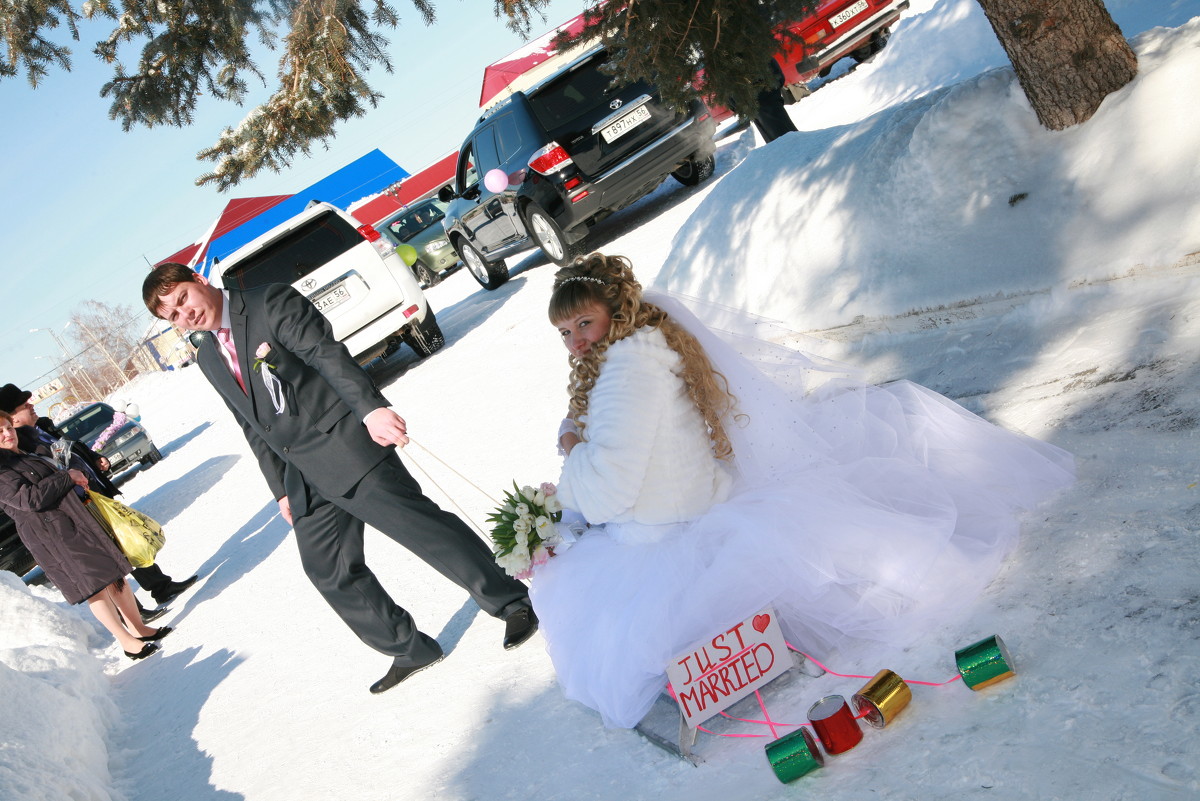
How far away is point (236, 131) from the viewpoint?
8.39m

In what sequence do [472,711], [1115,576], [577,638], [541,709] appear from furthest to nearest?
[472,711], [541,709], [577,638], [1115,576]

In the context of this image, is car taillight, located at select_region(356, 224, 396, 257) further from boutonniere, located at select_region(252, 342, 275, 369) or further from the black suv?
boutonniere, located at select_region(252, 342, 275, 369)

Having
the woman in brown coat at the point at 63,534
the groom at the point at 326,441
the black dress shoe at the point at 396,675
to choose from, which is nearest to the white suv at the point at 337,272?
the woman in brown coat at the point at 63,534

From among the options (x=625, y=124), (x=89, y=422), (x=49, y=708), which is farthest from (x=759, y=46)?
(x=89, y=422)

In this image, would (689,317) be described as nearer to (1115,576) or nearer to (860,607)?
(860,607)

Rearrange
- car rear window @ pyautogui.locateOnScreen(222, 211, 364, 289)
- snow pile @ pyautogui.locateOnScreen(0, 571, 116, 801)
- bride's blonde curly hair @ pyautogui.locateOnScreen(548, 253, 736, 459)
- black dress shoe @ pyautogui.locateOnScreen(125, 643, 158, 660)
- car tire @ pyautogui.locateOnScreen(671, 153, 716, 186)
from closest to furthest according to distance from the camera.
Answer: bride's blonde curly hair @ pyautogui.locateOnScreen(548, 253, 736, 459)
snow pile @ pyautogui.locateOnScreen(0, 571, 116, 801)
black dress shoe @ pyautogui.locateOnScreen(125, 643, 158, 660)
car rear window @ pyautogui.locateOnScreen(222, 211, 364, 289)
car tire @ pyautogui.locateOnScreen(671, 153, 716, 186)

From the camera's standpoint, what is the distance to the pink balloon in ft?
36.9

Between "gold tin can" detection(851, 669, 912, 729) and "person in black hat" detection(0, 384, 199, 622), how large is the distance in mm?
6852

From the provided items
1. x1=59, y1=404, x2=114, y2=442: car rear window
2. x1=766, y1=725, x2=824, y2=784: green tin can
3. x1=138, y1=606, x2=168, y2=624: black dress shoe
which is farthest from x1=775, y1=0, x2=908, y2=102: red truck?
x1=59, y1=404, x2=114, y2=442: car rear window

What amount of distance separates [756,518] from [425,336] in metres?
9.02

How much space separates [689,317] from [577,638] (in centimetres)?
128

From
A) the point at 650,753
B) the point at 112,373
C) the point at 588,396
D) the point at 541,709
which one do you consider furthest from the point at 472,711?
the point at 112,373

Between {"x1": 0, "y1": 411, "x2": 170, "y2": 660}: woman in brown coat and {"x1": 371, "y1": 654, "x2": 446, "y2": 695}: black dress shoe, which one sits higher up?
{"x1": 0, "y1": 411, "x2": 170, "y2": 660}: woman in brown coat

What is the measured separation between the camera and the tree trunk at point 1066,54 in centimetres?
461
